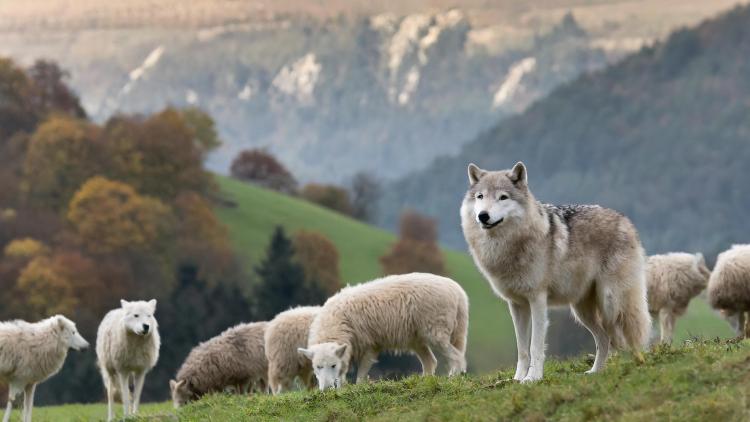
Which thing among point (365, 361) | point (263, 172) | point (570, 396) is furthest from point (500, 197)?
point (263, 172)

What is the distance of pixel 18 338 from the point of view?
22.0 metres

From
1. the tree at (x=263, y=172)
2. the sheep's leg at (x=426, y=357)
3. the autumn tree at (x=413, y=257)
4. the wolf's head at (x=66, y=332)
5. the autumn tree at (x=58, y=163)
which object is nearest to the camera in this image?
the sheep's leg at (x=426, y=357)

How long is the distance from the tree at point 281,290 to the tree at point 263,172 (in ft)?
199

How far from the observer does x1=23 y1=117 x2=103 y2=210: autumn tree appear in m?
107

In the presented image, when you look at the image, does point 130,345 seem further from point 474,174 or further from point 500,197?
point 500,197

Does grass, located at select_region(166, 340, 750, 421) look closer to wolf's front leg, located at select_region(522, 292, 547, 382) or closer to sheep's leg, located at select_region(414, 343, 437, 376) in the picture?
wolf's front leg, located at select_region(522, 292, 547, 382)

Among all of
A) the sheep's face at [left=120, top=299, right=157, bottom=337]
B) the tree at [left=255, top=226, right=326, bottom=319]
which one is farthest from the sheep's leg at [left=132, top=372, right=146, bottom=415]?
the tree at [left=255, top=226, right=326, bottom=319]

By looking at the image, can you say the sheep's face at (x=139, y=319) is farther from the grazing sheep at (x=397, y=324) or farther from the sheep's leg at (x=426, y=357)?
the sheep's leg at (x=426, y=357)

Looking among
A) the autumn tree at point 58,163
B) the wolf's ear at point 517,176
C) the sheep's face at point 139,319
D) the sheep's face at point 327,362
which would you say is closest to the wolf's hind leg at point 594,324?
the wolf's ear at point 517,176

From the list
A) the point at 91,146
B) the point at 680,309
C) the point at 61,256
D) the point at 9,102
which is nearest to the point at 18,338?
the point at 680,309

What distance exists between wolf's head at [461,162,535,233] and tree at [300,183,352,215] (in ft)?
433

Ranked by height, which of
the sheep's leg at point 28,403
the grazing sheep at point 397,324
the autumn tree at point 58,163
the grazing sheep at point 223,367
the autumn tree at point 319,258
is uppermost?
the autumn tree at point 58,163

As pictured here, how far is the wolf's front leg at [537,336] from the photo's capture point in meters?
14.6

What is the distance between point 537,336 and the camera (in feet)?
47.8
